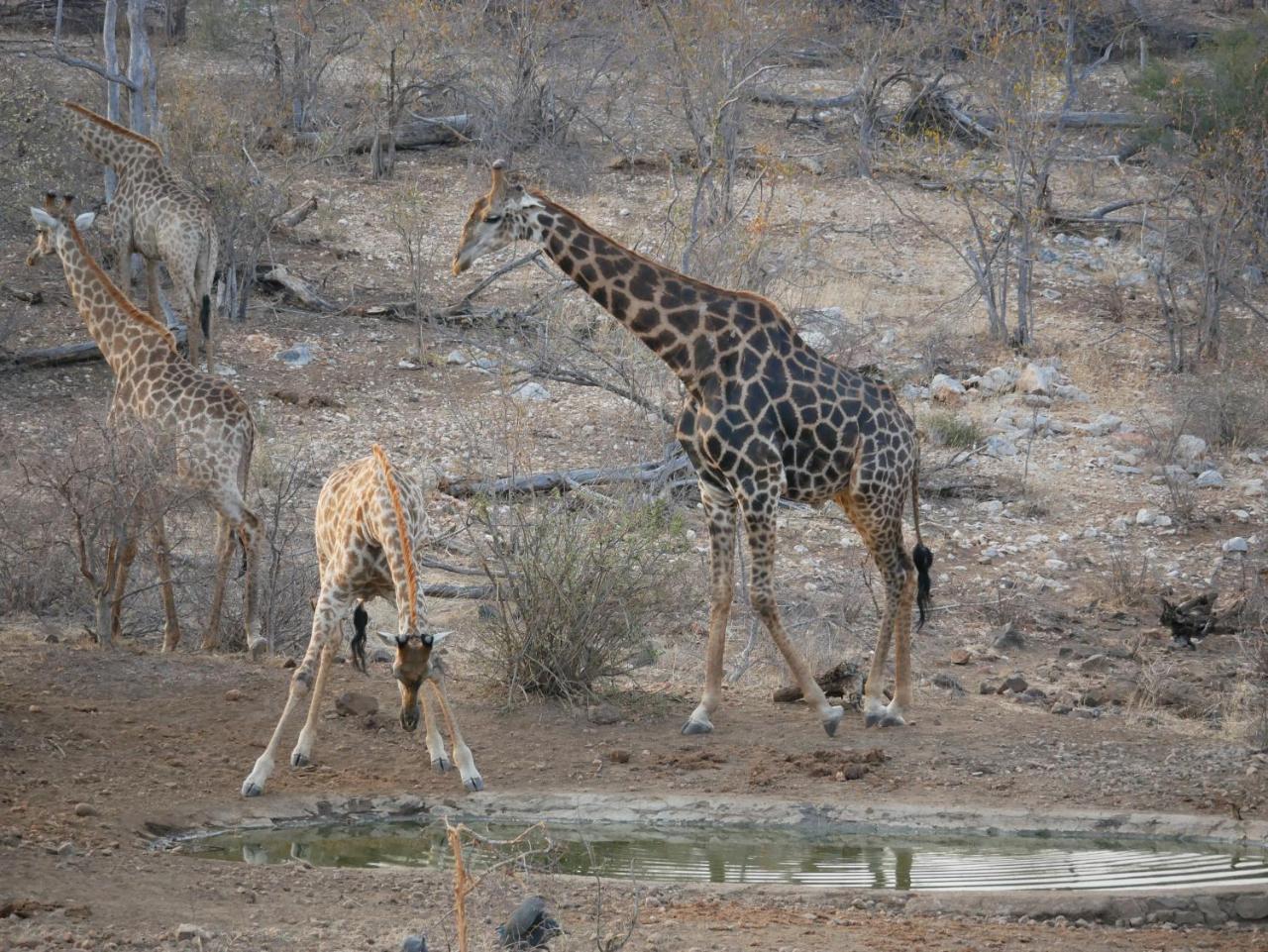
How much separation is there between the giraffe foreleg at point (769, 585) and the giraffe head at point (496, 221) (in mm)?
2034

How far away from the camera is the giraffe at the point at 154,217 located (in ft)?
47.0

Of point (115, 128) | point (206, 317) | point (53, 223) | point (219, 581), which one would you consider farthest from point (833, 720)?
point (115, 128)

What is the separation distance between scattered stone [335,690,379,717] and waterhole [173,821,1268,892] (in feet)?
4.22

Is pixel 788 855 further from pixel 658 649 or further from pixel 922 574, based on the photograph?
pixel 658 649

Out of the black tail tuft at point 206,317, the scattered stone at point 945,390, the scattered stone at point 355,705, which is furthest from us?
the scattered stone at point 945,390

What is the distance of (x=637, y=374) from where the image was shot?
45.4ft

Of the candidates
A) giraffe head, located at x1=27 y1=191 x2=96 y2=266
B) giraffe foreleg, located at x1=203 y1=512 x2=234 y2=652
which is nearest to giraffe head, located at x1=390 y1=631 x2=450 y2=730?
giraffe foreleg, located at x1=203 y1=512 x2=234 y2=652

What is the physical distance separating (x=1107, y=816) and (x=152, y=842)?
14.9 feet

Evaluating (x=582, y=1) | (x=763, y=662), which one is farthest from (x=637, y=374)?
(x=582, y=1)

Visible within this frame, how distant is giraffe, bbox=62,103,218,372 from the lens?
1432 centimetres

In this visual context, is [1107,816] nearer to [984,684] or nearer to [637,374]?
[984,684]

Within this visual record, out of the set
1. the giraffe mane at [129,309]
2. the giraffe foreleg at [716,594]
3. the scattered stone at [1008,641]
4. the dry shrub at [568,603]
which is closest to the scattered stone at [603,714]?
the dry shrub at [568,603]

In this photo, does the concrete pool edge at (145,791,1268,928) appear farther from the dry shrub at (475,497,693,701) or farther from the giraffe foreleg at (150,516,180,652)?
the giraffe foreleg at (150,516,180,652)

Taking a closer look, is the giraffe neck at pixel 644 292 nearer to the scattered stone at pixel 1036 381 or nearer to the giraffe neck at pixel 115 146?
the giraffe neck at pixel 115 146
